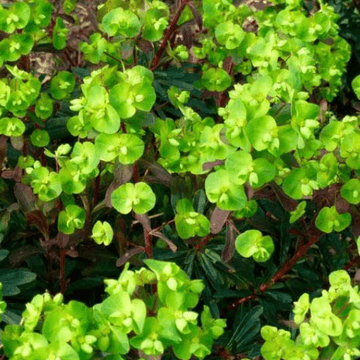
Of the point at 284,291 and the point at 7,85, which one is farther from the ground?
the point at 7,85

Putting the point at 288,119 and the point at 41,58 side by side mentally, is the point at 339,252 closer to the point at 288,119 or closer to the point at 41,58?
the point at 288,119

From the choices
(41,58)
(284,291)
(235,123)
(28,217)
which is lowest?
(41,58)

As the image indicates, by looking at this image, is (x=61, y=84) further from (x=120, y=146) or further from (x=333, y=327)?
(x=333, y=327)

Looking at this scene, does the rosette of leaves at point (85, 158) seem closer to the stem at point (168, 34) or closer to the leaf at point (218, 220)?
the leaf at point (218, 220)

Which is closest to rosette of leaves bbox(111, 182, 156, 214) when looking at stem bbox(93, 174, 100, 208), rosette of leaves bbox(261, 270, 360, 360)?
stem bbox(93, 174, 100, 208)

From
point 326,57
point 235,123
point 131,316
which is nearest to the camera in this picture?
point 131,316

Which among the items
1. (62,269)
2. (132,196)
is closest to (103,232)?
(132,196)

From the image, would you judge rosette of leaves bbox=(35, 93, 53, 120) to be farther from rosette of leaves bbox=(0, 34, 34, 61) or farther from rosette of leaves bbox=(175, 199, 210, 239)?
rosette of leaves bbox=(175, 199, 210, 239)

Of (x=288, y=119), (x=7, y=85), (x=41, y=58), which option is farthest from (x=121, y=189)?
(x=41, y=58)
